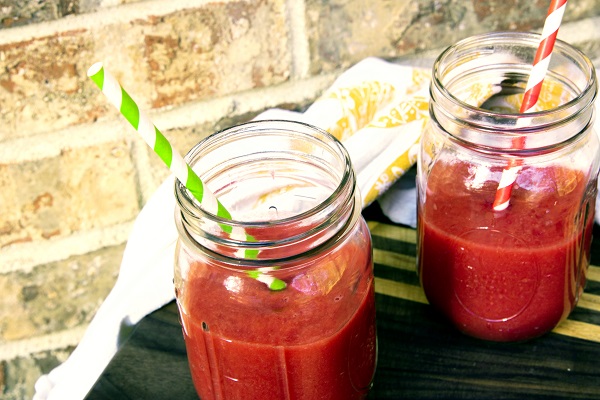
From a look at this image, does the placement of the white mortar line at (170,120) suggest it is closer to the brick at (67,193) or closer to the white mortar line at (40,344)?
the brick at (67,193)

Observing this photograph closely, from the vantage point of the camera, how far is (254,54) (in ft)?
3.25

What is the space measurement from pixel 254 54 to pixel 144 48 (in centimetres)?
13

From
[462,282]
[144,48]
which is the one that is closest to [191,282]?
[462,282]

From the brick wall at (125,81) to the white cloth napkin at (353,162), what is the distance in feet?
0.18

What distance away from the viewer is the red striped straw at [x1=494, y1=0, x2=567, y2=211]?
0.63 m

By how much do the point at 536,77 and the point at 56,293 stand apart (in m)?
0.74

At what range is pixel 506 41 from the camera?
0.74m

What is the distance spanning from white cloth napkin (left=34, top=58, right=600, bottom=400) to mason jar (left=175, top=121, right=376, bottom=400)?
183mm

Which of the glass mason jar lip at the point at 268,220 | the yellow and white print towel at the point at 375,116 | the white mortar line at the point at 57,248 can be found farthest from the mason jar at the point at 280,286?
the white mortar line at the point at 57,248

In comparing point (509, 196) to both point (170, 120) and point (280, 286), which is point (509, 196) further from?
point (170, 120)

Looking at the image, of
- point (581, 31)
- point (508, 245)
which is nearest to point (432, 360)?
point (508, 245)

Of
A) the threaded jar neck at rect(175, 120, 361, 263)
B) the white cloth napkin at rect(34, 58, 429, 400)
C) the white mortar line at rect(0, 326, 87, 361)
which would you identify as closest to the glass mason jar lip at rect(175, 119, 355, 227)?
the threaded jar neck at rect(175, 120, 361, 263)

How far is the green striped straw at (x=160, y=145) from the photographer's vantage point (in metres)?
0.52

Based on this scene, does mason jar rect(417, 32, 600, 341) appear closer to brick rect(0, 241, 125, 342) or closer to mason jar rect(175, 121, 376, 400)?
mason jar rect(175, 121, 376, 400)
